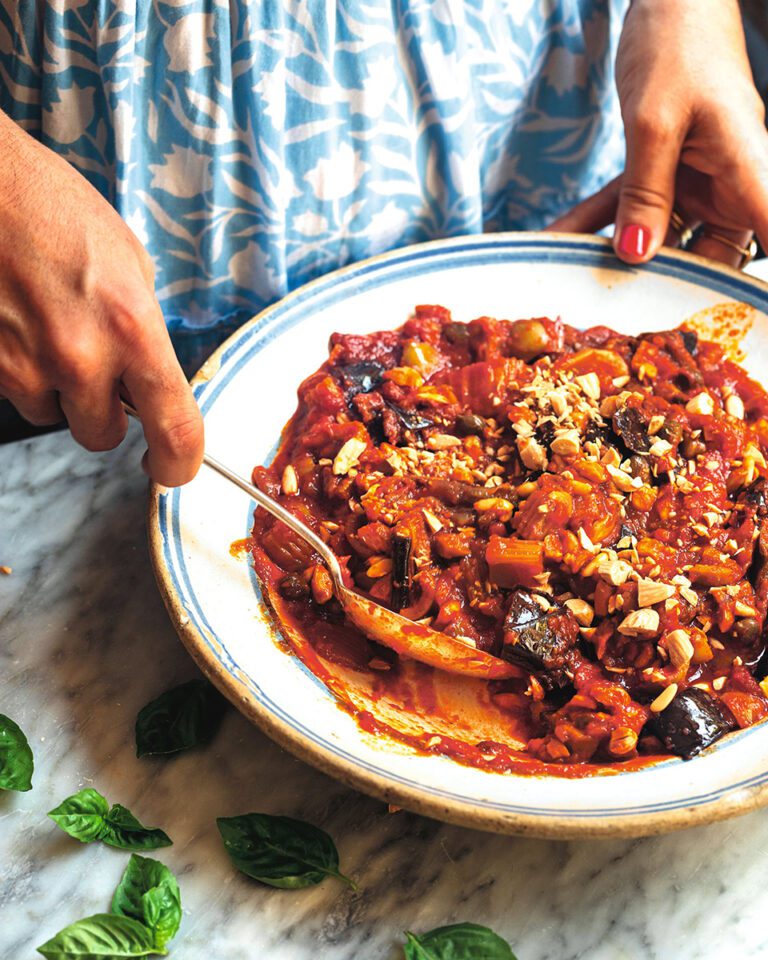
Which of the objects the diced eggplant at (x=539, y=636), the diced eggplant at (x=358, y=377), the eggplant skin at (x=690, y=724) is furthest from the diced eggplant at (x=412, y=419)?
the eggplant skin at (x=690, y=724)

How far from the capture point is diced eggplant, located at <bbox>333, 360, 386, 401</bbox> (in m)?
2.54

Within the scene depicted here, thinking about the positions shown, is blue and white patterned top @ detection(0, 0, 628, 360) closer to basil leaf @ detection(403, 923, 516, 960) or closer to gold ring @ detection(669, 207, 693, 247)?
gold ring @ detection(669, 207, 693, 247)

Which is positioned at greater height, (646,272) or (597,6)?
(597,6)

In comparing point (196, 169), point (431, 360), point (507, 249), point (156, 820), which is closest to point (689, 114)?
point (507, 249)

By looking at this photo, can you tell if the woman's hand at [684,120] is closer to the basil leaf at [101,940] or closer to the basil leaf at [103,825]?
the basil leaf at [103,825]

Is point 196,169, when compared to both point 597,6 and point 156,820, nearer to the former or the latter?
point 597,6

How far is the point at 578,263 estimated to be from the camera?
282 cm

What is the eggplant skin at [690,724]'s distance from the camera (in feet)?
6.08

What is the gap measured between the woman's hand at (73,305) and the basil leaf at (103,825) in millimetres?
783

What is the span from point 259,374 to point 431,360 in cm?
49

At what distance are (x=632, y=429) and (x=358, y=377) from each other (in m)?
0.74

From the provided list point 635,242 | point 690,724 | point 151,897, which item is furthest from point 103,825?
point 635,242

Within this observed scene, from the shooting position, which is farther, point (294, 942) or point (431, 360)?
point (431, 360)

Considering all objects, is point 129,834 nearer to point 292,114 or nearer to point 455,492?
point 455,492
